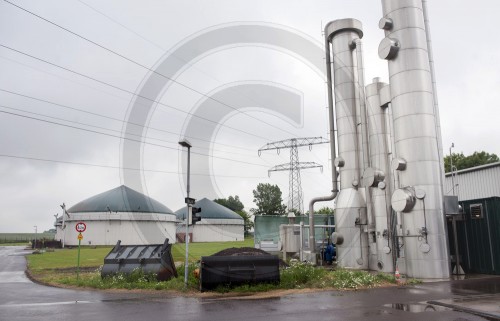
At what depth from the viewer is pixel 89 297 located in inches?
605

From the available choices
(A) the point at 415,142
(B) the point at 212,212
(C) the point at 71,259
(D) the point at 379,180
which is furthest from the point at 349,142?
(B) the point at 212,212

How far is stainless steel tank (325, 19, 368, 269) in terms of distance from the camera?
79.9ft

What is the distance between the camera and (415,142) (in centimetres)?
2000

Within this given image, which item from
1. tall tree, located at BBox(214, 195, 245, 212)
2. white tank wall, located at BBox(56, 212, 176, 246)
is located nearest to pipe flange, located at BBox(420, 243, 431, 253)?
white tank wall, located at BBox(56, 212, 176, 246)

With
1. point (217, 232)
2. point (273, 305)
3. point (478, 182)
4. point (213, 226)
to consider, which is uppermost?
point (478, 182)

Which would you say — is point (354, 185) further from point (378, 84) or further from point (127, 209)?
point (127, 209)

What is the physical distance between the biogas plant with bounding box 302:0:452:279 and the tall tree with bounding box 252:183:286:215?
9551cm

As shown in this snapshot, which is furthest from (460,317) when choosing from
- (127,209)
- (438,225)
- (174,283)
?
(127,209)

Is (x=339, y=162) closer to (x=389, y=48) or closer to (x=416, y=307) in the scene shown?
(x=389, y=48)

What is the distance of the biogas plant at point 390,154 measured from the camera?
63.9 feet

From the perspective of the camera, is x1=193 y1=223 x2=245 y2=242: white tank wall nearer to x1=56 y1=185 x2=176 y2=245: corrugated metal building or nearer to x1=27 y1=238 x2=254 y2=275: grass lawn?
x1=56 y1=185 x2=176 y2=245: corrugated metal building

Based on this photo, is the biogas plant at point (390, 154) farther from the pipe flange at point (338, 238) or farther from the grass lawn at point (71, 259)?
the grass lawn at point (71, 259)

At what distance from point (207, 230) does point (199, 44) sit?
6715 cm

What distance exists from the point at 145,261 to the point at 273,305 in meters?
8.27
